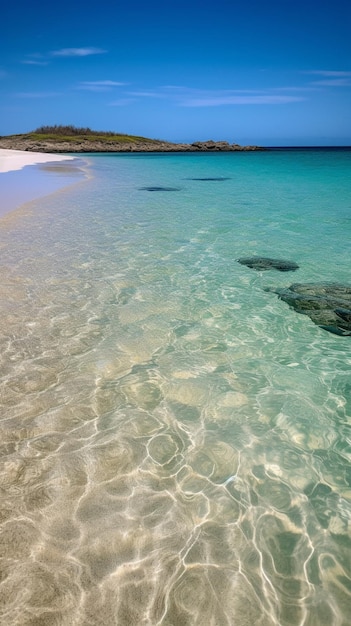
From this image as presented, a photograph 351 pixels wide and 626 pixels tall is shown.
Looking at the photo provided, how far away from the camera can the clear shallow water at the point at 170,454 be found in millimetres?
2652

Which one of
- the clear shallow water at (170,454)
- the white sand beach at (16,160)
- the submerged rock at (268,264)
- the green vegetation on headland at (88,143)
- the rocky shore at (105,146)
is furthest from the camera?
the green vegetation on headland at (88,143)

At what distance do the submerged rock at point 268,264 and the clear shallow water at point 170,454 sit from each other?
3.22 ft

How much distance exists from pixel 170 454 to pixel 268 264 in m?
7.18

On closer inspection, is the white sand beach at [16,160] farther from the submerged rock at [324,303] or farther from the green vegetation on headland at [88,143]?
the green vegetation on headland at [88,143]

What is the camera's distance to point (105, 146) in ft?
362

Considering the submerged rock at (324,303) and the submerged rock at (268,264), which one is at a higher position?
the submerged rock at (324,303)

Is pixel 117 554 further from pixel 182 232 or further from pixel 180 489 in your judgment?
pixel 182 232

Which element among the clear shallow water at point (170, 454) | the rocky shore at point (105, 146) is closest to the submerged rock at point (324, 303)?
the clear shallow water at point (170, 454)

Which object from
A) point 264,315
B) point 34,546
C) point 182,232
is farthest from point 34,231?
point 34,546

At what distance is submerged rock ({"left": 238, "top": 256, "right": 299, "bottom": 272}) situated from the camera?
9828 millimetres

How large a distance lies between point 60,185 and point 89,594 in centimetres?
2482

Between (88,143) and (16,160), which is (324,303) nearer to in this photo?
(16,160)

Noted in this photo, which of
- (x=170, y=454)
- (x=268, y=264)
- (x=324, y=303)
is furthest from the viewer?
(x=268, y=264)

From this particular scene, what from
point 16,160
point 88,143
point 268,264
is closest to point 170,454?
point 268,264
